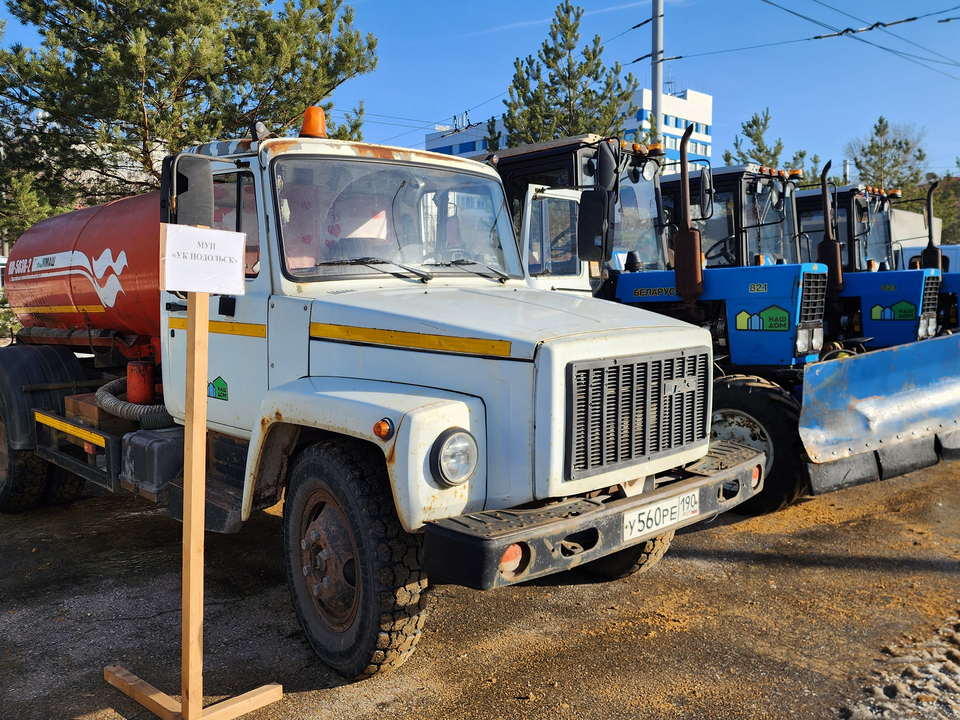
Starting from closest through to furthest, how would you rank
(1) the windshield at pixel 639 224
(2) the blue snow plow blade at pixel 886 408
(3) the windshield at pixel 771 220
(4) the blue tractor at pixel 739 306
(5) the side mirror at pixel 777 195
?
(2) the blue snow plow blade at pixel 886 408 → (4) the blue tractor at pixel 739 306 → (1) the windshield at pixel 639 224 → (3) the windshield at pixel 771 220 → (5) the side mirror at pixel 777 195

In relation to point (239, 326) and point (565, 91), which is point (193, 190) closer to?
point (239, 326)

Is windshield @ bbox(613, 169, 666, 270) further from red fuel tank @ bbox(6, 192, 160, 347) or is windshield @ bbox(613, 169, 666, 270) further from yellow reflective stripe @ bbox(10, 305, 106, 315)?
yellow reflective stripe @ bbox(10, 305, 106, 315)

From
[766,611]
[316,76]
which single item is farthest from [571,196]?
[316,76]

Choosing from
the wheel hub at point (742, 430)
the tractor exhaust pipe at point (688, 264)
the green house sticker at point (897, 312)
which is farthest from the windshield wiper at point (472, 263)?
the green house sticker at point (897, 312)

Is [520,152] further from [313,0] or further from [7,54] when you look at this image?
[7,54]

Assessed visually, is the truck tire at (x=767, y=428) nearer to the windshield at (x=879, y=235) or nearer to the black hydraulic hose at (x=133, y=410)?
the black hydraulic hose at (x=133, y=410)

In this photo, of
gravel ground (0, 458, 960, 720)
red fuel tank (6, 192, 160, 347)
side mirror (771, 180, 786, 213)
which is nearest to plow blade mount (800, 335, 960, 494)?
gravel ground (0, 458, 960, 720)

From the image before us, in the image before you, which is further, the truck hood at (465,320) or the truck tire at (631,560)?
the truck tire at (631,560)

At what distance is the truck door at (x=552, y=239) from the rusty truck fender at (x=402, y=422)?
326 centimetres

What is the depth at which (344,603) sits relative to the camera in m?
3.31

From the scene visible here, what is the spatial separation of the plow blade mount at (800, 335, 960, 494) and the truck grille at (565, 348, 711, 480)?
2062 millimetres

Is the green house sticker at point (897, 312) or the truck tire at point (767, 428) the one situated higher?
the green house sticker at point (897, 312)

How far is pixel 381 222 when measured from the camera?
3.98 m

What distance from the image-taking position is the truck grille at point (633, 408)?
309cm
